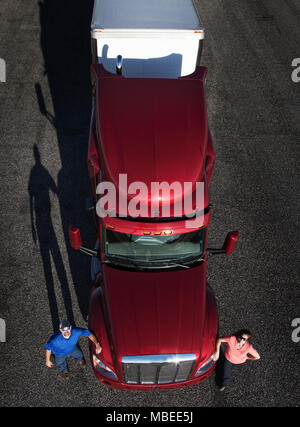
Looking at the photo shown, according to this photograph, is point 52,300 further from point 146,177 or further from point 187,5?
point 187,5

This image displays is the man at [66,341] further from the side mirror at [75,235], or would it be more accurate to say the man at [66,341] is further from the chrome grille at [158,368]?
the side mirror at [75,235]

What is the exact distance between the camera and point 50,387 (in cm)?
641

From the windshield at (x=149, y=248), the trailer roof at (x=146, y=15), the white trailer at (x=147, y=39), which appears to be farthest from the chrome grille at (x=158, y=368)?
the trailer roof at (x=146, y=15)

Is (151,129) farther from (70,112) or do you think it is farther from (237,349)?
(70,112)

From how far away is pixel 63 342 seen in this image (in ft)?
18.7

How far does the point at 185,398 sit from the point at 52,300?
10.6 feet

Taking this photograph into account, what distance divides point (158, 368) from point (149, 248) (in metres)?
1.89

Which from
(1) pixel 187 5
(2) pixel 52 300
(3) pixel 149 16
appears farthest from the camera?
(1) pixel 187 5

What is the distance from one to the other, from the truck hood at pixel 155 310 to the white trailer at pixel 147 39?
15.6 ft

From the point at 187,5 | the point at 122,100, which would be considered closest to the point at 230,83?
the point at 187,5

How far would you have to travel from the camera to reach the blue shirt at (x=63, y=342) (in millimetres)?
5711

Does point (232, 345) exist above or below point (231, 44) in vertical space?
below

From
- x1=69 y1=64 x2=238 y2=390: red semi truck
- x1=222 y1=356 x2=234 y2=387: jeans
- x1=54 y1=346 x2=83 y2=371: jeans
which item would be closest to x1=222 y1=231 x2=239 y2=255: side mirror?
x1=69 y1=64 x2=238 y2=390: red semi truck

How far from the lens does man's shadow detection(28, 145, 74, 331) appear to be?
749 cm
